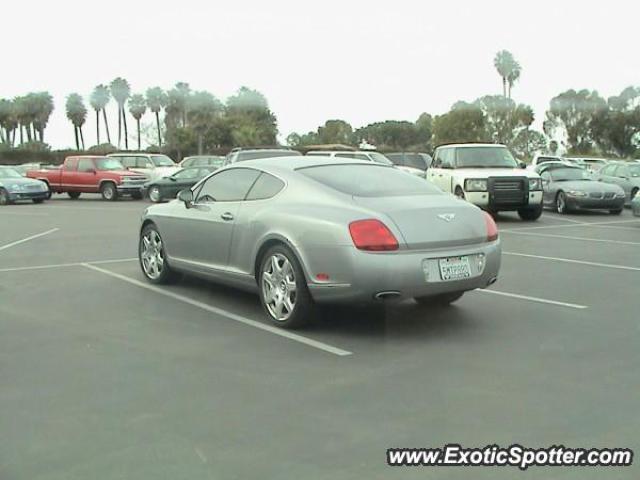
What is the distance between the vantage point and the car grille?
16.8 m

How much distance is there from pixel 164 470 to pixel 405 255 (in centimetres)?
292

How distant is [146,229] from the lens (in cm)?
884

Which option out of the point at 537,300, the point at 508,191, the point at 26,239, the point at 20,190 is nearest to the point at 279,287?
the point at 537,300

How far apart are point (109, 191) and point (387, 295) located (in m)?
23.9

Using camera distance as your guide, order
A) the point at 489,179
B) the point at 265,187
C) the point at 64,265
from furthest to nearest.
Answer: the point at 489,179 < the point at 64,265 < the point at 265,187

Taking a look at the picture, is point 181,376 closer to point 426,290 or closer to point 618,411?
point 426,290

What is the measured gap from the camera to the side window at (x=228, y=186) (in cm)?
739

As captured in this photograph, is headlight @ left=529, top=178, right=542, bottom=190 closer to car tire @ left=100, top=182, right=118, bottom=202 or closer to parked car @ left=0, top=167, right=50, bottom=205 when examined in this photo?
car tire @ left=100, top=182, right=118, bottom=202

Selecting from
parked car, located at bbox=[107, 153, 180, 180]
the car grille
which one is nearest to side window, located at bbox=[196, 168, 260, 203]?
the car grille

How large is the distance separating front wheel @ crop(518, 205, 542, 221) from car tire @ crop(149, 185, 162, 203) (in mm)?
12848

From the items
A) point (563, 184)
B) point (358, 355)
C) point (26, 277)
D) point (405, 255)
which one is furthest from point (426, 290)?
point (563, 184)

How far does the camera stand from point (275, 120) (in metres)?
102

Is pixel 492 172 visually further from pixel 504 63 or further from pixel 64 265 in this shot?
pixel 504 63

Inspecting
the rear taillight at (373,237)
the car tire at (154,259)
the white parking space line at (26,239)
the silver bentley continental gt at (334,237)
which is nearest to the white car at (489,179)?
the white parking space line at (26,239)
